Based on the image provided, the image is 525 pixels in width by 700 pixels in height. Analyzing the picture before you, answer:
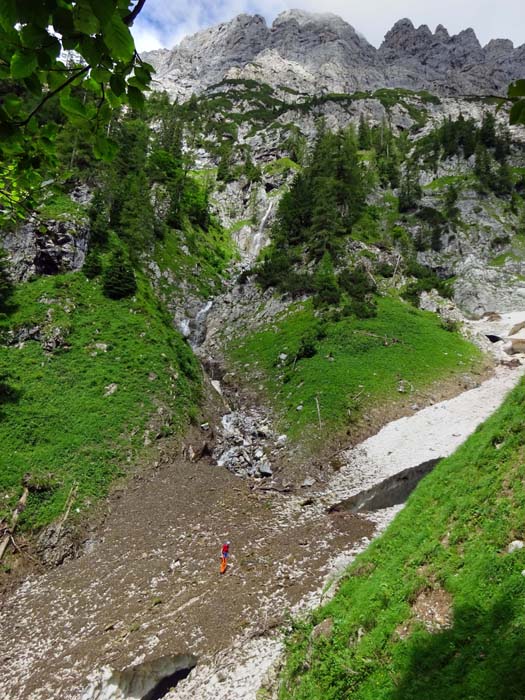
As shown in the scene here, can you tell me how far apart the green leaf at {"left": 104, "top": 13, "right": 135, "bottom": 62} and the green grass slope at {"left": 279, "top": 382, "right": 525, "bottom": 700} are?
23.5 feet

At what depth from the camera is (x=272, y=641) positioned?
35.7 ft

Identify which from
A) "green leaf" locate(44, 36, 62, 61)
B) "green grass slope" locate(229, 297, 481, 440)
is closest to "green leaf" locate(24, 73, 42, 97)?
"green leaf" locate(44, 36, 62, 61)

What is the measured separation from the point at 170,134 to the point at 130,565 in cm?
7637

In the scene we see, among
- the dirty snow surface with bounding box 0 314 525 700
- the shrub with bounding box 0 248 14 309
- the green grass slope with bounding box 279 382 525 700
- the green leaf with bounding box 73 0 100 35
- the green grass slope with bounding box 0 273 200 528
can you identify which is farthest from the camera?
the shrub with bounding box 0 248 14 309

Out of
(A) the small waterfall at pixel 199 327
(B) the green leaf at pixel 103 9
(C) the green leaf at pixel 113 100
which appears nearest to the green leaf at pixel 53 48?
(B) the green leaf at pixel 103 9

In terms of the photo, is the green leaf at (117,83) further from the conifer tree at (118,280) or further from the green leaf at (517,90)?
the conifer tree at (118,280)

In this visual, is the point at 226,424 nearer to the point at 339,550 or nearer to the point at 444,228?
the point at 339,550

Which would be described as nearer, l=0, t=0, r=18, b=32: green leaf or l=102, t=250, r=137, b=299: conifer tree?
l=0, t=0, r=18, b=32: green leaf

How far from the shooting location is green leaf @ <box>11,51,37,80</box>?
7.13 ft

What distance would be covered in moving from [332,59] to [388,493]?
20398cm

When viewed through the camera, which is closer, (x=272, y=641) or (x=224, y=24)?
(x=272, y=641)

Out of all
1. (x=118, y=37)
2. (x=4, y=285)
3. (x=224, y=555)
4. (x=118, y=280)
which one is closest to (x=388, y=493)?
(x=224, y=555)

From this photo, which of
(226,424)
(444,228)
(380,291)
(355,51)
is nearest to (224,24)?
(355,51)

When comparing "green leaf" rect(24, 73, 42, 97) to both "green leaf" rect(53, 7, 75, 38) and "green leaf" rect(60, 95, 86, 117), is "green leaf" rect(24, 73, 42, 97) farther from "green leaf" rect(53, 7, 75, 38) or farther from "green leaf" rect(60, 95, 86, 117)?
"green leaf" rect(53, 7, 75, 38)
